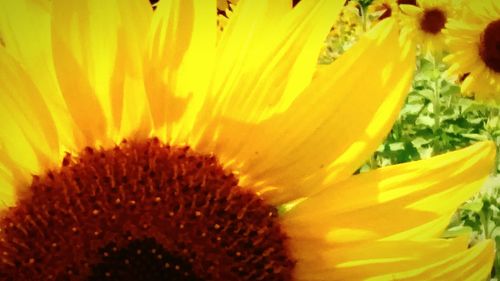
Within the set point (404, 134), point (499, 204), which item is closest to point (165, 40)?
point (499, 204)

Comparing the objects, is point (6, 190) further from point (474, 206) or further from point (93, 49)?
point (474, 206)

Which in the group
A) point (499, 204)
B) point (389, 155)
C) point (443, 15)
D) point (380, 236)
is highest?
point (443, 15)

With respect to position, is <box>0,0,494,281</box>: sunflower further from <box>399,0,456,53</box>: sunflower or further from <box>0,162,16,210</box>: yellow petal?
<box>399,0,456,53</box>: sunflower

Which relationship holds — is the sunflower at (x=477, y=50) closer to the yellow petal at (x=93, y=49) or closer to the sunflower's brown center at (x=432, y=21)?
the sunflower's brown center at (x=432, y=21)

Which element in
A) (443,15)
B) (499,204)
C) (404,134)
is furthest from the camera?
(443,15)

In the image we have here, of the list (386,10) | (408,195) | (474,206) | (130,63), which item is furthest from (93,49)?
(386,10)

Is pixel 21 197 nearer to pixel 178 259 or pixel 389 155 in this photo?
pixel 178 259

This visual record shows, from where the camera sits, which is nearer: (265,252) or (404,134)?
(265,252)
